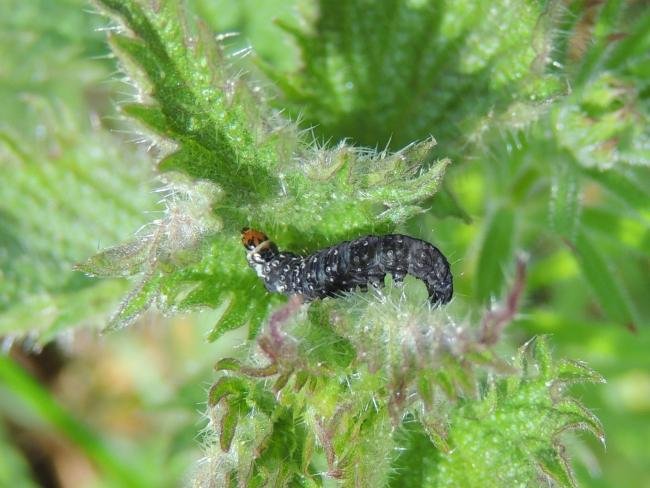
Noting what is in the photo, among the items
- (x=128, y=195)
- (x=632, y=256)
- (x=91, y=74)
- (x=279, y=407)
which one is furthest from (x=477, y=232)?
(x=91, y=74)

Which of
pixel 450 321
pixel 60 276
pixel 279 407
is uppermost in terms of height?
pixel 450 321

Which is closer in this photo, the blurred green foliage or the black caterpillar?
the black caterpillar

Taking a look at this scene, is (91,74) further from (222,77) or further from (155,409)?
(222,77)

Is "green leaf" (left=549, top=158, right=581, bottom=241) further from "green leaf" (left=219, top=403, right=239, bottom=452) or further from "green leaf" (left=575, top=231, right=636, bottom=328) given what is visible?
"green leaf" (left=219, top=403, right=239, bottom=452)

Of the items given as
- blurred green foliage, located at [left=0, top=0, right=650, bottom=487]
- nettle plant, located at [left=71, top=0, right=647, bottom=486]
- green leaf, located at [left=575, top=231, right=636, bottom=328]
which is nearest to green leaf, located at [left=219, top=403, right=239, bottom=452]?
nettle plant, located at [left=71, top=0, right=647, bottom=486]

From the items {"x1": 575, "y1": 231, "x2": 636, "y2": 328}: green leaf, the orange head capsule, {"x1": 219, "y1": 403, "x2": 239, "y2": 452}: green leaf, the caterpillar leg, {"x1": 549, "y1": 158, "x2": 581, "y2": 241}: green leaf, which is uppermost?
the orange head capsule

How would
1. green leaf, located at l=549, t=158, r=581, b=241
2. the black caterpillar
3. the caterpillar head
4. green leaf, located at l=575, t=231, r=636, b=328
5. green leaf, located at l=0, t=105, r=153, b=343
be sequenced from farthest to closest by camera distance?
green leaf, located at l=0, t=105, r=153, b=343
green leaf, located at l=575, t=231, r=636, b=328
green leaf, located at l=549, t=158, r=581, b=241
the caterpillar head
the black caterpillar

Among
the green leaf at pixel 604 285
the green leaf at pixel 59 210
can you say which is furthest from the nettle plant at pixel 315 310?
the green leaf at pixel 59 210
